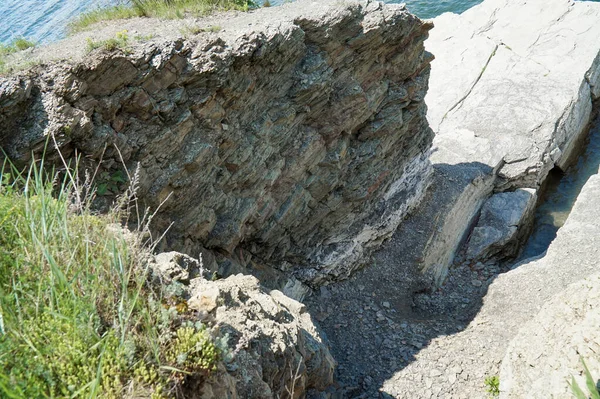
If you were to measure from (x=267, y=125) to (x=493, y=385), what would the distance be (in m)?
7.12

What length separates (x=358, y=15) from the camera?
12039mm

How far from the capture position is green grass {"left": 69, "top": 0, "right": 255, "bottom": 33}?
1167cm

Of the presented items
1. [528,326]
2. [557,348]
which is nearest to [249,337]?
[557,348]

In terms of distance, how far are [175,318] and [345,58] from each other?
28.4 feet

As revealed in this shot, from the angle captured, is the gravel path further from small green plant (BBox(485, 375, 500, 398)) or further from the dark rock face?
the dark rock face

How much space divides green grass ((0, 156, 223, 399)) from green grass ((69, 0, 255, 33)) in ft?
24.0

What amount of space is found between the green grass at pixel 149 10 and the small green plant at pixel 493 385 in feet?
32.9

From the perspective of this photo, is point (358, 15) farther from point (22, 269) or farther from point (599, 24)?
Answer: point (599, 24)

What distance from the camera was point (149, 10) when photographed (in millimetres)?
11984

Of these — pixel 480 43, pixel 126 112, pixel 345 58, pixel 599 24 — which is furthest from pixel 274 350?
pixel 599 24

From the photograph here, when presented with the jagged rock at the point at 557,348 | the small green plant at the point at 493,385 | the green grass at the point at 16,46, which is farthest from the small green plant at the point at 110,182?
the small green plant at the point at 493,385

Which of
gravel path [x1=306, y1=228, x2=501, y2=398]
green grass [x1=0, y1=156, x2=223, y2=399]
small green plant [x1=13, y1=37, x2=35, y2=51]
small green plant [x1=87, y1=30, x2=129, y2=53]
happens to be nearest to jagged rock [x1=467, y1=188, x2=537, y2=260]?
gravel path [x1=306, y1=228, x2=501, y2=398]

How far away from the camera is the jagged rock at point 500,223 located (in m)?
17.0

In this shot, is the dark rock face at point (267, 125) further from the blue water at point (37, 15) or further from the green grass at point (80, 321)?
the blue water at point (37, 15)
